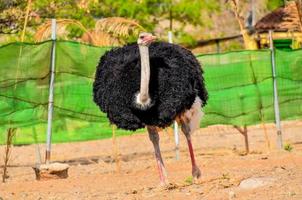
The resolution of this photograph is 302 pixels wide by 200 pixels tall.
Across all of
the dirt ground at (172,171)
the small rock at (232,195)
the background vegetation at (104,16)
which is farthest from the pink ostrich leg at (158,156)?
the background vegetation at (104,16)

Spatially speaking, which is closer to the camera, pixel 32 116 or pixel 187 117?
pixel 187 117

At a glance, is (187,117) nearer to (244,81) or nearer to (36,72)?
(36,72)

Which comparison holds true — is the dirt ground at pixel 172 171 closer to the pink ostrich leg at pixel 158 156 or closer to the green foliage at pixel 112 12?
the pink ostrich leg at pixel 158 156

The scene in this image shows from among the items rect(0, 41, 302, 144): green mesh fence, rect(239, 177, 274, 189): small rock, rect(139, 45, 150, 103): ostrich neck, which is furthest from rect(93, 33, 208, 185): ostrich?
rect(0, 41, 302, 144): green mesh fence

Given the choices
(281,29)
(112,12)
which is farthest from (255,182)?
(112,12)

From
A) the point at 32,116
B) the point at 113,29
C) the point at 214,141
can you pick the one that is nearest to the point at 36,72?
the point at 32,116

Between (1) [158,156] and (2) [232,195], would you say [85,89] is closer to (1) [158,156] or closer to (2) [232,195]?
(1) [158,156]

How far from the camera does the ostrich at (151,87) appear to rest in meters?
9.48

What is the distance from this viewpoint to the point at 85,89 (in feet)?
42.0

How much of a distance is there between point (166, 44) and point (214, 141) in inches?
320

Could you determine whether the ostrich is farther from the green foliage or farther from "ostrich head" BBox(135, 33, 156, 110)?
the green foliage

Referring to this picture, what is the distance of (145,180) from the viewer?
11328 millimetres

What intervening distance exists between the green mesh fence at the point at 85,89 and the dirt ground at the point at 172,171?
600 millimetres

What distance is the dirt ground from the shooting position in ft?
28.7
